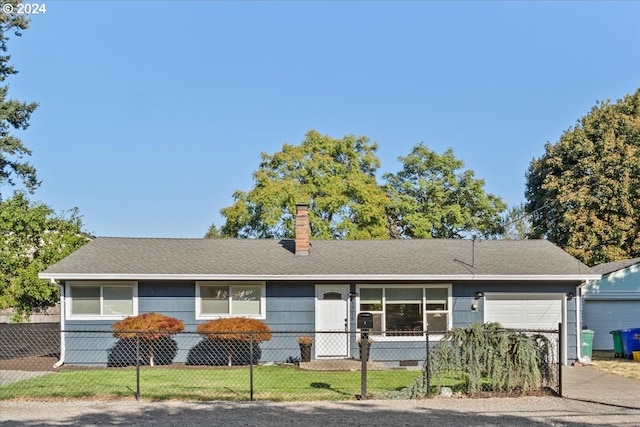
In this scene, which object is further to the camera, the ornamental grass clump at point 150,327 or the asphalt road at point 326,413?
the ornamental grass clump at point 150,327

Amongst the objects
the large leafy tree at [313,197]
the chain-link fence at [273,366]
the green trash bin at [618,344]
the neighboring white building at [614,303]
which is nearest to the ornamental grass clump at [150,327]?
the chain-link fence at [273,366]

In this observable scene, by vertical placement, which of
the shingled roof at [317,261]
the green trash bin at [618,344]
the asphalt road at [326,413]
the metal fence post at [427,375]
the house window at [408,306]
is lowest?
the green trash bin at [618,344]

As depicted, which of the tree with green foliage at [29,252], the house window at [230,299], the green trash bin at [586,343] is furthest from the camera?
the tree with green foliage at [29,252]

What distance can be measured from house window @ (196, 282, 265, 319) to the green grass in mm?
A: 1974

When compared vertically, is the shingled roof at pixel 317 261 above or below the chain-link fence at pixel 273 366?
above

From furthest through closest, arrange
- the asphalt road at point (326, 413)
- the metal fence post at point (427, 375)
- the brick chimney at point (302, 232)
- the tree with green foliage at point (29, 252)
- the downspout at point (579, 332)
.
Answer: the tree with green foliage at point (29, 252) < the brick chimney at point (302, 232) < the downspout at point (579, 332) < the metal fence post at point (427, 375) < the asphalt road at point (326, 413)

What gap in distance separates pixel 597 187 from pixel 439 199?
952 cm

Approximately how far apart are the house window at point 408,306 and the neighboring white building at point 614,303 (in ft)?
27.3

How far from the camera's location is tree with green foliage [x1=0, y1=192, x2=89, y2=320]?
25.4 meters

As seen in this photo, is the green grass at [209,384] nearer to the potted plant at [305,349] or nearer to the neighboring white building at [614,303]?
the potted plant at [305,349]

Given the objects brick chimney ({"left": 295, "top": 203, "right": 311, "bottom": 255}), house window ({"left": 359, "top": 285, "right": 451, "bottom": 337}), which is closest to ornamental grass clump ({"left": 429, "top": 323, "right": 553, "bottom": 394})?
house window ({"left": 359, "top": 285, "right": 451, "bottom": 337})

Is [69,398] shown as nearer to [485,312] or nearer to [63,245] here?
[485,312]

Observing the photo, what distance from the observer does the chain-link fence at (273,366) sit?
12.6m

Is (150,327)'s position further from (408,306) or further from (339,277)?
(408,306)
